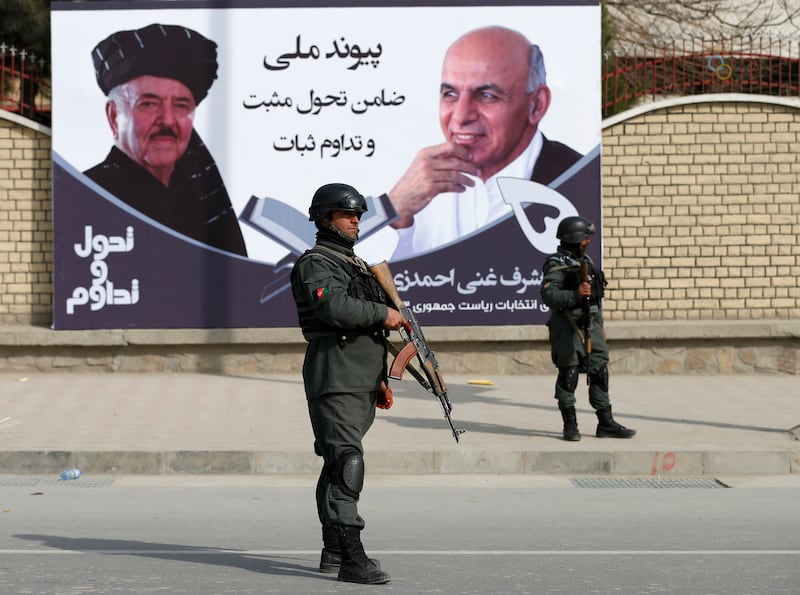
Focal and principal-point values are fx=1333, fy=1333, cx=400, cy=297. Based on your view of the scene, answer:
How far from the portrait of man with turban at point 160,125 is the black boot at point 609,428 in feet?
18.4

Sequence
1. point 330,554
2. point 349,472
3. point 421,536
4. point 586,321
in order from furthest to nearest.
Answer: point 586,321
point 421,536
point 330,554
point 349,472

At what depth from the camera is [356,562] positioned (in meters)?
5.73

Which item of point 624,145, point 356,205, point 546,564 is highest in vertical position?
point 624,145

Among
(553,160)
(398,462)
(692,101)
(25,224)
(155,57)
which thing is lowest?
(398,462)

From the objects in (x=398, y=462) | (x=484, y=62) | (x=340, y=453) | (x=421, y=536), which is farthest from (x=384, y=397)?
(x=484, y=62)

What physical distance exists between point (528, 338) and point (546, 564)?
7779 millimetres

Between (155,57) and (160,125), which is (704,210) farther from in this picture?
(155,57)

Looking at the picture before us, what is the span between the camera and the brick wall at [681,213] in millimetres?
14320

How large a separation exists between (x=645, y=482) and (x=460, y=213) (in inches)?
221

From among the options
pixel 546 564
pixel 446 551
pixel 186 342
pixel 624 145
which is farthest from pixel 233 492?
pixel 624 145

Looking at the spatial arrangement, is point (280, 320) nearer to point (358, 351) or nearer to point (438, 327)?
point (438, 327)

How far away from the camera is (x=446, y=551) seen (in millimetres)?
6570

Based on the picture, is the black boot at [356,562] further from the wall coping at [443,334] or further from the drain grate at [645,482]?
the wall coping at [443,334]

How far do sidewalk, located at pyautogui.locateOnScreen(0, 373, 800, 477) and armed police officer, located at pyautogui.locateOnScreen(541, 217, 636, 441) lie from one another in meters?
0.22
